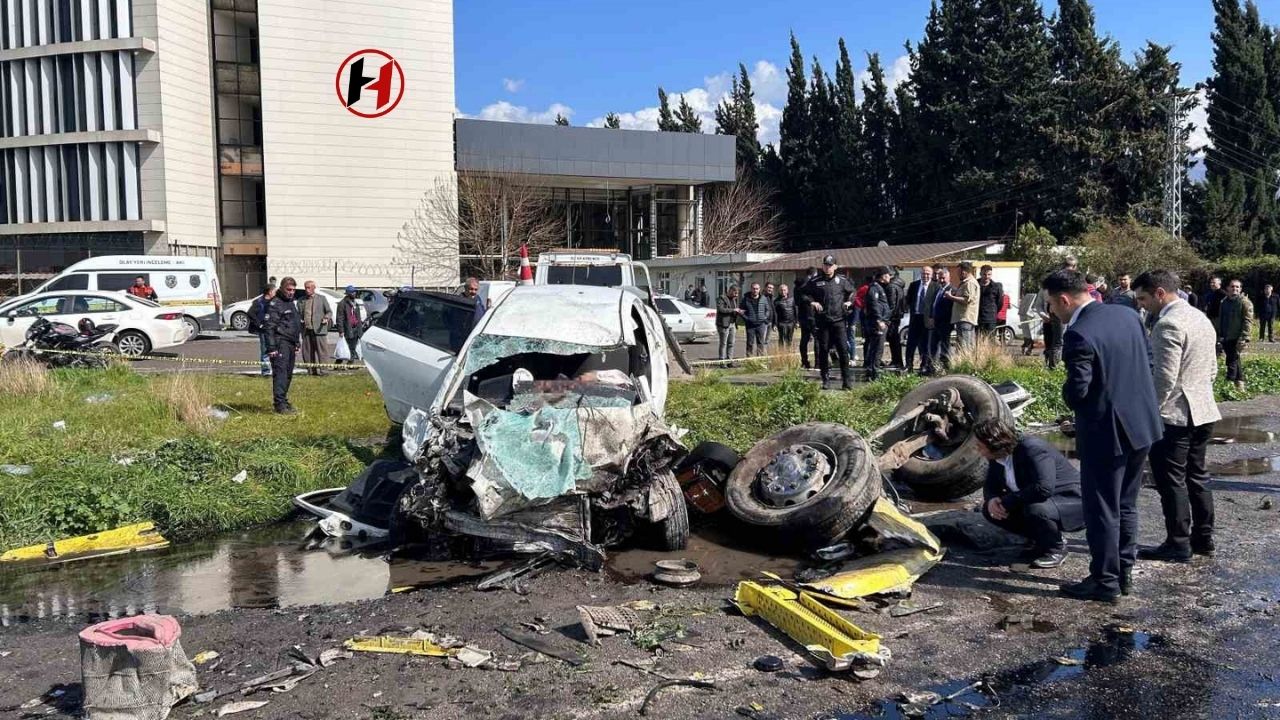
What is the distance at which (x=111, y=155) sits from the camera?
39.6 meters

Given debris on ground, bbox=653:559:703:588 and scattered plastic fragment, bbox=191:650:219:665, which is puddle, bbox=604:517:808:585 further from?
scattered plastic fragment, bbox=191:650:219:665

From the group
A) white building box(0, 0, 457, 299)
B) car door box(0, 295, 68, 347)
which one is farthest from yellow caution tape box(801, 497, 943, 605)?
white building box(0, 0, 457, 299)

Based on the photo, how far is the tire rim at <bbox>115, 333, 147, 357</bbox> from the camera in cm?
1962

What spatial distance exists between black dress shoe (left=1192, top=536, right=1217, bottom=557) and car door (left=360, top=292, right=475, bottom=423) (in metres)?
6.24

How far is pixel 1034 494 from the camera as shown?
5.71 meters

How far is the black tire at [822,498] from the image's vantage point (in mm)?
6023

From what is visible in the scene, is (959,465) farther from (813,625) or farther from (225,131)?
(225,131)

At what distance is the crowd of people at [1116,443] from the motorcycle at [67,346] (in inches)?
586

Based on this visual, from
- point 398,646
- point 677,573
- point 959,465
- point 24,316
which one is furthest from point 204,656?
point 24,316

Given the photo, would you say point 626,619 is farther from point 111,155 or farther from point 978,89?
point 978,89

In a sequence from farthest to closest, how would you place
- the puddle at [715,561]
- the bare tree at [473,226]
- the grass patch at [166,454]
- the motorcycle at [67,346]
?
1. the bare tree at [473,226]
2. the motorcycle at [67,346]
3. the grass patch at [166,454]
4. the puddle at [715,561]

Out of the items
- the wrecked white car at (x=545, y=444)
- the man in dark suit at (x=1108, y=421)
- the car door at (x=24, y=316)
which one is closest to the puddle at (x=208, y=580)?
the wrecked white car at (x=545, y=444)

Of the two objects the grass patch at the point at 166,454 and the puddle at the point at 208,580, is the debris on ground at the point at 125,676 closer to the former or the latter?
the puddle at the point at 208,580

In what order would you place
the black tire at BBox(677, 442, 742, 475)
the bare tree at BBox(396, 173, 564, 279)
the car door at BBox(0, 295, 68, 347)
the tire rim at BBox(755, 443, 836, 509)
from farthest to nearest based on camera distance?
the bare tree at BBox(396, 173, 564, 279) < the car door at BBox(0, 295, 68, 347) < the black tire at BBox(677, 442, 742, 475) < the tire rim at BBox(755, 443, 836, 509)
